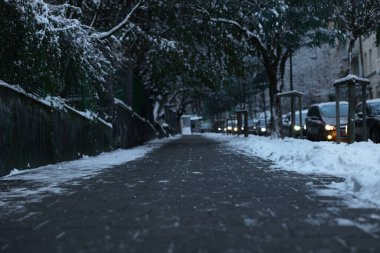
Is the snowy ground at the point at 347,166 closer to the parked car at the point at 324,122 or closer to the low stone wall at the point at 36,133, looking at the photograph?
the low stone wall at the point at 36,133

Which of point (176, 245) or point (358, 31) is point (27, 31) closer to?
point (176, 245)

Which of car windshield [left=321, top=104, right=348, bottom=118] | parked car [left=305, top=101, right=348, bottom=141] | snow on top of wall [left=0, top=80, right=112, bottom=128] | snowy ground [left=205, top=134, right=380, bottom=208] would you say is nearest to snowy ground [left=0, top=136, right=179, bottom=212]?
snow on top of wall [left=0, top=80, right=112, bottom=128]

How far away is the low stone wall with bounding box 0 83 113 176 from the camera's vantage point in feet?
30.5

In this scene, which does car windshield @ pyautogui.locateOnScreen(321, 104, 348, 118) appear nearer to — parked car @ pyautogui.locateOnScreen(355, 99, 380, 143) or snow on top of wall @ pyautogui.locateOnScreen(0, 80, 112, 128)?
parked car @ pyautogui.locateOnScreen(355, 99, 380, 143)

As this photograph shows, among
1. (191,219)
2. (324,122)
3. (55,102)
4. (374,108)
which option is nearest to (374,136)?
(374,108)

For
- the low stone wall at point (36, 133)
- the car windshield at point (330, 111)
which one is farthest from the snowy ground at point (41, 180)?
the car windshield at point (330, 111)

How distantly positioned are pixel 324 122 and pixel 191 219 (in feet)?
47.9

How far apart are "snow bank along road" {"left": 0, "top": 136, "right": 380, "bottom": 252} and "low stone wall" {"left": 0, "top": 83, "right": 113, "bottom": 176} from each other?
5.26 feet

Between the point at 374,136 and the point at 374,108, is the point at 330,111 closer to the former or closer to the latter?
the point at 374,108

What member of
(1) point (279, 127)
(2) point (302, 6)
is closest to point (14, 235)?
(2) point (302, 6)

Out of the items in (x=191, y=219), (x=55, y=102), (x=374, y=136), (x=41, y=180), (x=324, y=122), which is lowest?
(x=191, y=219)

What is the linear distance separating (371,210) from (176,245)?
2305 mm

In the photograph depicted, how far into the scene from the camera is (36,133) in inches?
426

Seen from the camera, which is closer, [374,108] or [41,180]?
[41,180]
